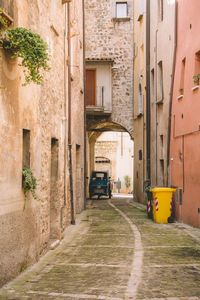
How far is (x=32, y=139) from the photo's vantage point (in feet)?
25.2

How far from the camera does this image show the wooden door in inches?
1003

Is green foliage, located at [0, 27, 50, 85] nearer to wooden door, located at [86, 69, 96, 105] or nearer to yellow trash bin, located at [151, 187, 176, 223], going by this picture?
yellow trash bin, located at [151, 187, 176, 223]

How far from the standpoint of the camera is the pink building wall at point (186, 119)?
12.6 metres

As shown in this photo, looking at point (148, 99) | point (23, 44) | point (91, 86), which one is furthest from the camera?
point (91, 86)

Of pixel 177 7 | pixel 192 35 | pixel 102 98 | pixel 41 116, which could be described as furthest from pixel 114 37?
pixel 41 116

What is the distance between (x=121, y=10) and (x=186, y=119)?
605 inches

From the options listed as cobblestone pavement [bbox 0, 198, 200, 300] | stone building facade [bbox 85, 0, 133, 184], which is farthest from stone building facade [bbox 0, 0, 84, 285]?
stone building facade [bbox 85, 0, 133, 184]

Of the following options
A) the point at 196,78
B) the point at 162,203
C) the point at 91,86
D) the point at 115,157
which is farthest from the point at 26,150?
the point at 115,157

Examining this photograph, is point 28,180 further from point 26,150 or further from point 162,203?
point 162,203

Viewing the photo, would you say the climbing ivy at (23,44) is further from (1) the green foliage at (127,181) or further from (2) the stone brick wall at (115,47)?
(1) the green foliage at (127,181)

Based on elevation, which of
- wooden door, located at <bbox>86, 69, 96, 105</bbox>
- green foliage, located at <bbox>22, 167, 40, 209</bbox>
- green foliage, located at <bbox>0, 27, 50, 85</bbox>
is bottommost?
green foliage, located at <bbox>22, 167, 40, 209</bbox>

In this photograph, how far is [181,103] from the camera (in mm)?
14469

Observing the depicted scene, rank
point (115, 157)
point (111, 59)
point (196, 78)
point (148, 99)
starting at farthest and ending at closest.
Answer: point (115, 157) → point (111, 59) → point (148, 99) → point (196, 78)

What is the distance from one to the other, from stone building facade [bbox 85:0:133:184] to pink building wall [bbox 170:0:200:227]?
1069 centimetres
